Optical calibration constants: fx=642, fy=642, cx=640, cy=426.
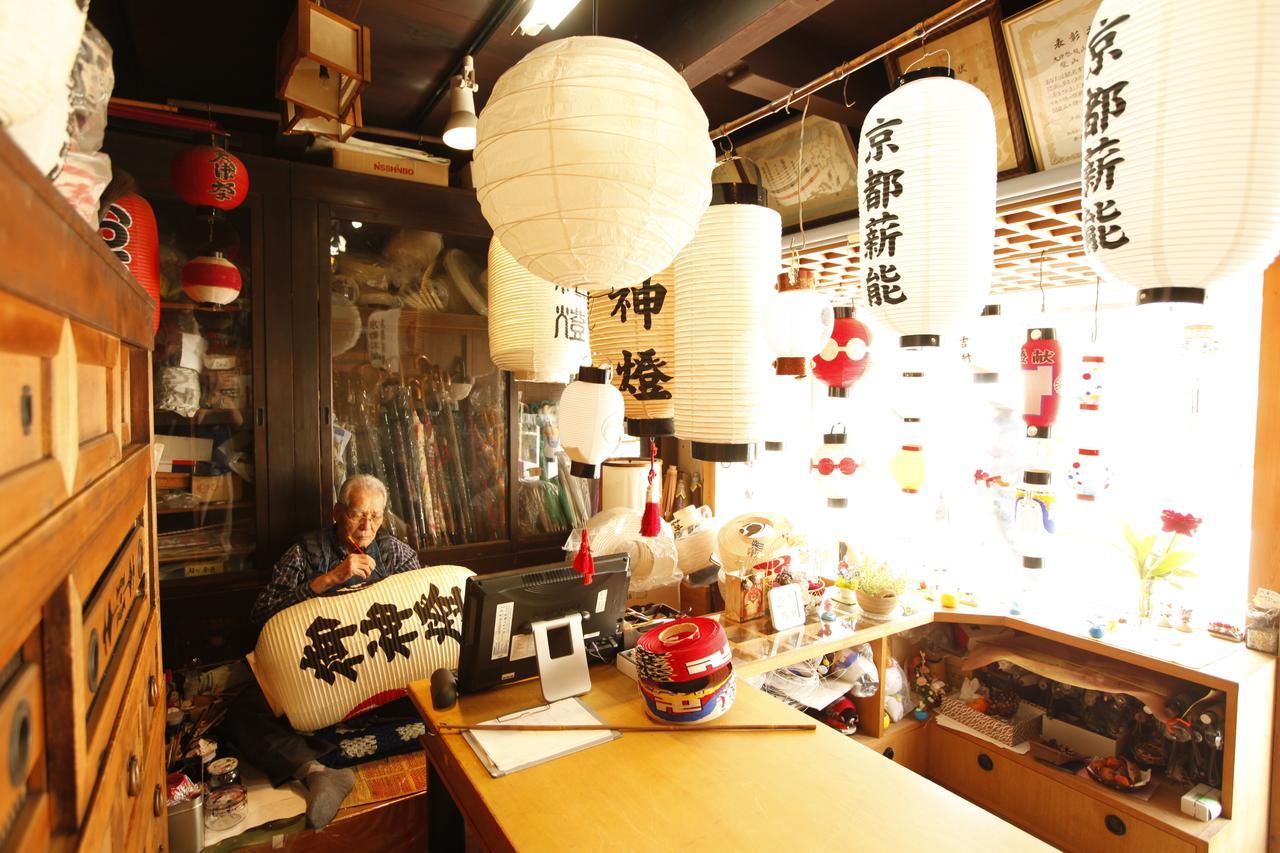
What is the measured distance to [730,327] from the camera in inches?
63.9

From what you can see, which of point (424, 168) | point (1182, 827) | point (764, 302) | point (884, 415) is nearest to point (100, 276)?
point (764, 302)

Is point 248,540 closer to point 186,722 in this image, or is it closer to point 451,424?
point 186,722

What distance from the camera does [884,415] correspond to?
401 centimetres

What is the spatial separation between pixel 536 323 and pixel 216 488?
188 cm

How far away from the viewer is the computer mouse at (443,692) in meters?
1.92

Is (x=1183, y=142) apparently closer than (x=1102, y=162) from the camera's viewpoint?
Yes

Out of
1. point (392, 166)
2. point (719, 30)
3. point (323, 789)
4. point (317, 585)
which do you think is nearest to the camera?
point (719, 30)

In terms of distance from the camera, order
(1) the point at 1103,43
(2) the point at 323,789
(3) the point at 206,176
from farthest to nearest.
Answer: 1. (3) the point at 206,176
2. (2) the point at 323,789
3. (1) the point at 1103,43

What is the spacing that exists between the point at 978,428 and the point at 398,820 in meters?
3.26

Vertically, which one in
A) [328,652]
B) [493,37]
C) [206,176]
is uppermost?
[493,37]

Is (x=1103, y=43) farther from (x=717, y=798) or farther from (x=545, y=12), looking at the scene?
(x=717, y=798)

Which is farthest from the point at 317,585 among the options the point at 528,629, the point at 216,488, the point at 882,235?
the point at 882,235

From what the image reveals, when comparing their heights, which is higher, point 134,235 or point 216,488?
point 134,235

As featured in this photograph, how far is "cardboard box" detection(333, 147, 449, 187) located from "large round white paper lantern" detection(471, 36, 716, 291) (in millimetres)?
2210
